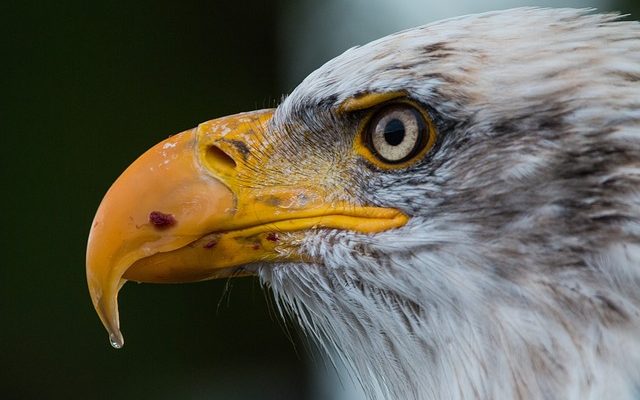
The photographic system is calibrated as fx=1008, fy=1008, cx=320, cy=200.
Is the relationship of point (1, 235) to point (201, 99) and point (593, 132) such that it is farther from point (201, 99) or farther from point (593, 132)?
point (593, 132)

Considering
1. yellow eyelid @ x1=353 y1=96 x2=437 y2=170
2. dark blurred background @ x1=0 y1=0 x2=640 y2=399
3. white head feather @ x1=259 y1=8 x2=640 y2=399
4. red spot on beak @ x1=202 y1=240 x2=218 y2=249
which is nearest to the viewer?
white head feather @ x1=259 y1=8 x2=640 y2=399

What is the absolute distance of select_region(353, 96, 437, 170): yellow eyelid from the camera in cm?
236

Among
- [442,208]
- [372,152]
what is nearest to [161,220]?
[372,152]

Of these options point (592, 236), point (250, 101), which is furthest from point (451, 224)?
point (250, 101)

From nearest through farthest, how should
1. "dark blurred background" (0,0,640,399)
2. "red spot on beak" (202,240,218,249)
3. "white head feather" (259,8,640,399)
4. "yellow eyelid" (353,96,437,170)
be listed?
"white head feather" (259,8,640,399) → "yellow eyelid" (353,96,437,170) → "red spot on beak" (202,240,218,249) → "dark blurred background" (0,0,640,399)

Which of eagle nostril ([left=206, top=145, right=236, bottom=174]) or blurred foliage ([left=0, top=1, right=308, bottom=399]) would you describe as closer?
eagle nostril ([left=206, top=145, right=236, bottom=174])

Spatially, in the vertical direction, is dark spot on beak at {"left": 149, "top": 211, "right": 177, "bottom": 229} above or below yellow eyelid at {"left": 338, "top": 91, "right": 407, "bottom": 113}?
below

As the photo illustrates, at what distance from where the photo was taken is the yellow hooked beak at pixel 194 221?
2.45m

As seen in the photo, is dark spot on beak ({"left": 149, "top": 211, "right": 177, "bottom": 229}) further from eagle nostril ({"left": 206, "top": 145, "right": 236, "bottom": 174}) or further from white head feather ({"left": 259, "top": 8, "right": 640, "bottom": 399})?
white head feather ({"left": 259, "top": 8, "right": 640, "bottom": 399})

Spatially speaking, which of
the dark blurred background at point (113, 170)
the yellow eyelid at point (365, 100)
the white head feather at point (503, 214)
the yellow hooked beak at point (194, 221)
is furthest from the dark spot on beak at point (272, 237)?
the dark blurred background at point (113, 170)

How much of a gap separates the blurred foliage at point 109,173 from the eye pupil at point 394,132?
4029 millimetres

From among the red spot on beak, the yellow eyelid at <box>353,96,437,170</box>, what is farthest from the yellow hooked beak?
the yellow eyelid at <box>353,96,437,170</box>

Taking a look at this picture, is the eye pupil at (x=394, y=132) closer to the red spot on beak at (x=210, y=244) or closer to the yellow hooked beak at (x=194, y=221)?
the yellow hooked beak at (x=194, y=221)

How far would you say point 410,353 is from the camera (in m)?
2.51
